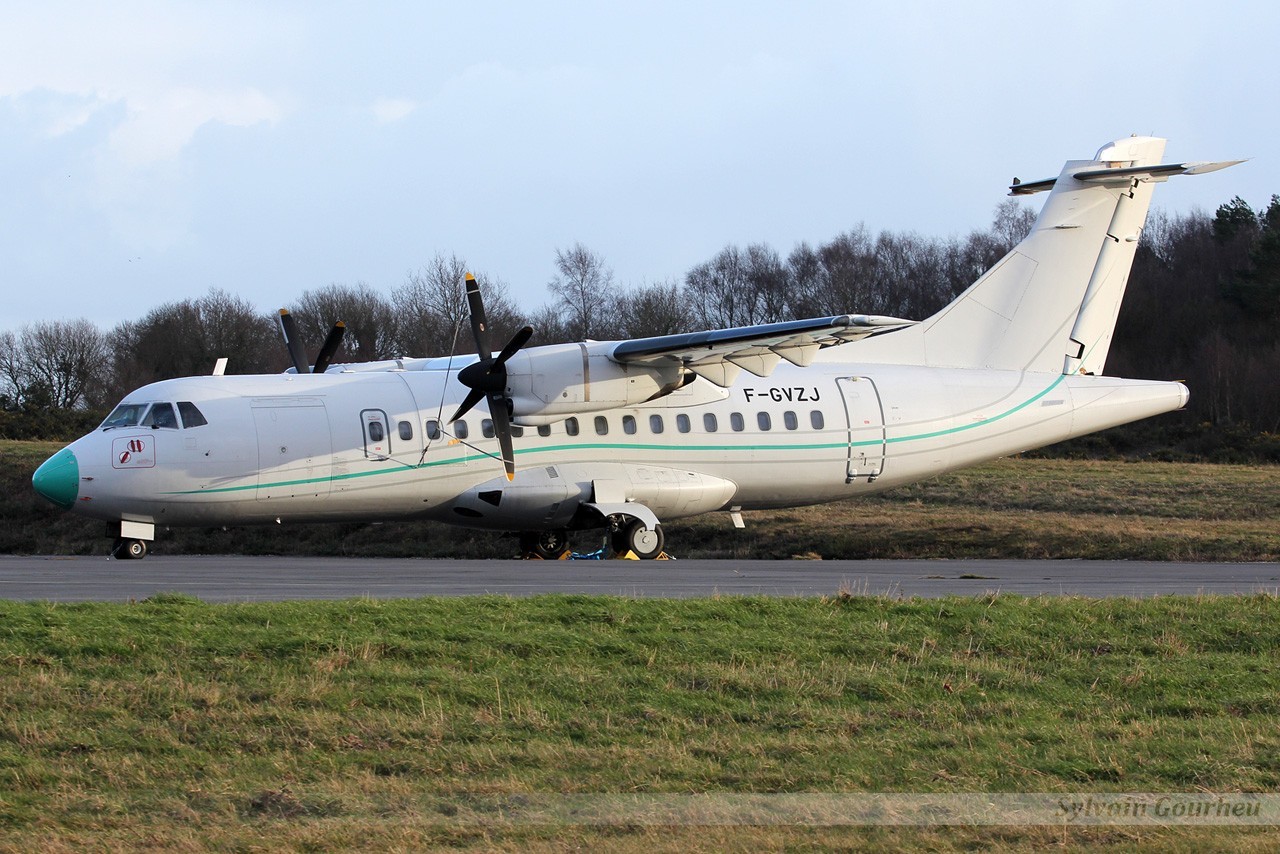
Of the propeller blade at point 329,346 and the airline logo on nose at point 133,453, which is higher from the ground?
the propeller blade at point 329,346

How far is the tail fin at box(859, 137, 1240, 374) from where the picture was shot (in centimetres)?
2480

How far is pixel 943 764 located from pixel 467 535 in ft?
73.3

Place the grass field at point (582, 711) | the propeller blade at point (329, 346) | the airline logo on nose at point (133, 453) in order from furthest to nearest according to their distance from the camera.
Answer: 1. the propeller blade at point (329, 346)
2. the airline logo on nose at point (133, 453)
3. the grass field at point (582, 711)

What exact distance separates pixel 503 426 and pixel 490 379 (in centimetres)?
80

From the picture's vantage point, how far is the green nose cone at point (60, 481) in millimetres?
19141

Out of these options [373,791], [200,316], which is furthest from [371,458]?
[200,316]

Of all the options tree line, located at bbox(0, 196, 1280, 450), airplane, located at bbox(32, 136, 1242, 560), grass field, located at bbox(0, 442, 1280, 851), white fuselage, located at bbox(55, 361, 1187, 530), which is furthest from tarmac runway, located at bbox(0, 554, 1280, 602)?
tree line, located at bbox(0, 196, 1280, 450)

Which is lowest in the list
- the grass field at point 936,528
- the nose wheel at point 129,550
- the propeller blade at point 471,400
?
the grass field at point 936,528

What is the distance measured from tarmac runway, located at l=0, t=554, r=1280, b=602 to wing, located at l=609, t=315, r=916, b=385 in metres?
3.22

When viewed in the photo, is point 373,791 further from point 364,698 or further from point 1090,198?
point 1090,198

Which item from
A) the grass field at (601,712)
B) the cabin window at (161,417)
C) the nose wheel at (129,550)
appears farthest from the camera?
the nose wheel at (129,550)

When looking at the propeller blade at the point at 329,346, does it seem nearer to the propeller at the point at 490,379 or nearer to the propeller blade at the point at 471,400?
the propeller at the point at 490,379

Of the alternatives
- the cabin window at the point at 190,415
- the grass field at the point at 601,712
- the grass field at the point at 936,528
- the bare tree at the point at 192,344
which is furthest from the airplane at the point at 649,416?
the bare tree at the point at 192,344

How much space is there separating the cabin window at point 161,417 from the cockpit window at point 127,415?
0.15 meters
